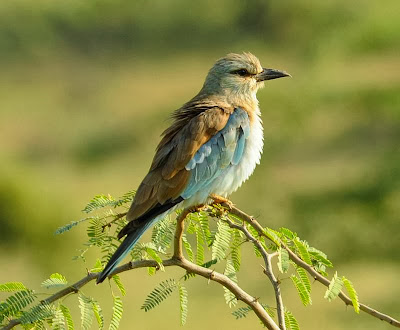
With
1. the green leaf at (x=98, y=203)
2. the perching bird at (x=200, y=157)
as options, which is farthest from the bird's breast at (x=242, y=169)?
the green leaf at (x=98, y=203)

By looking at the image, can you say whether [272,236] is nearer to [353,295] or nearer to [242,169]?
[353,295]

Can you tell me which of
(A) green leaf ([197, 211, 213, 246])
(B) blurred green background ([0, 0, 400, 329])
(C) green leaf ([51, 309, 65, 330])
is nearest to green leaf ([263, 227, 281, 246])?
(A) green leaf ([197, 211, 213, 246])

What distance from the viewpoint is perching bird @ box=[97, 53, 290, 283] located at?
11.0 feet

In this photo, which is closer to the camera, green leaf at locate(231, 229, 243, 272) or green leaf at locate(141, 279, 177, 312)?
green leaf at locate(141, 279, 177, 312)

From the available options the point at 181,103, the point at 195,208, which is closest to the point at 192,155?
the point at 195,208

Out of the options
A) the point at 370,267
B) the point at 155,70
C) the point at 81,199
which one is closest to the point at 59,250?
the point at 81,199

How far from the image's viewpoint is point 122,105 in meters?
16.6

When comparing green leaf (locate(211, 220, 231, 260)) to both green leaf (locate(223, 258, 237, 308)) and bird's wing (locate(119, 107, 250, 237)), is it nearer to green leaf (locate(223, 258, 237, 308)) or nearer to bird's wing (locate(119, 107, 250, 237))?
green leaf (locate(223, 258, 237, 308))

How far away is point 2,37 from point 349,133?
335 inches

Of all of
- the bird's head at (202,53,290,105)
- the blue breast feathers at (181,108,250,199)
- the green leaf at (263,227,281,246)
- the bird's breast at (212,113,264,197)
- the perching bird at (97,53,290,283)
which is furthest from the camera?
the bird's head at (202,53,290,105)

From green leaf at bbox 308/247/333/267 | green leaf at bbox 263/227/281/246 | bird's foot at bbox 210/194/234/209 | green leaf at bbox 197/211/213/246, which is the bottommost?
green leaf at bbox 263/227/281/246

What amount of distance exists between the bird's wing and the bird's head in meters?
0.35

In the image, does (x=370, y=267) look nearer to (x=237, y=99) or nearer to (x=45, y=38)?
(x=237, y=99)

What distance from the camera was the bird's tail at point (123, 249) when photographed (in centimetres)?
279
